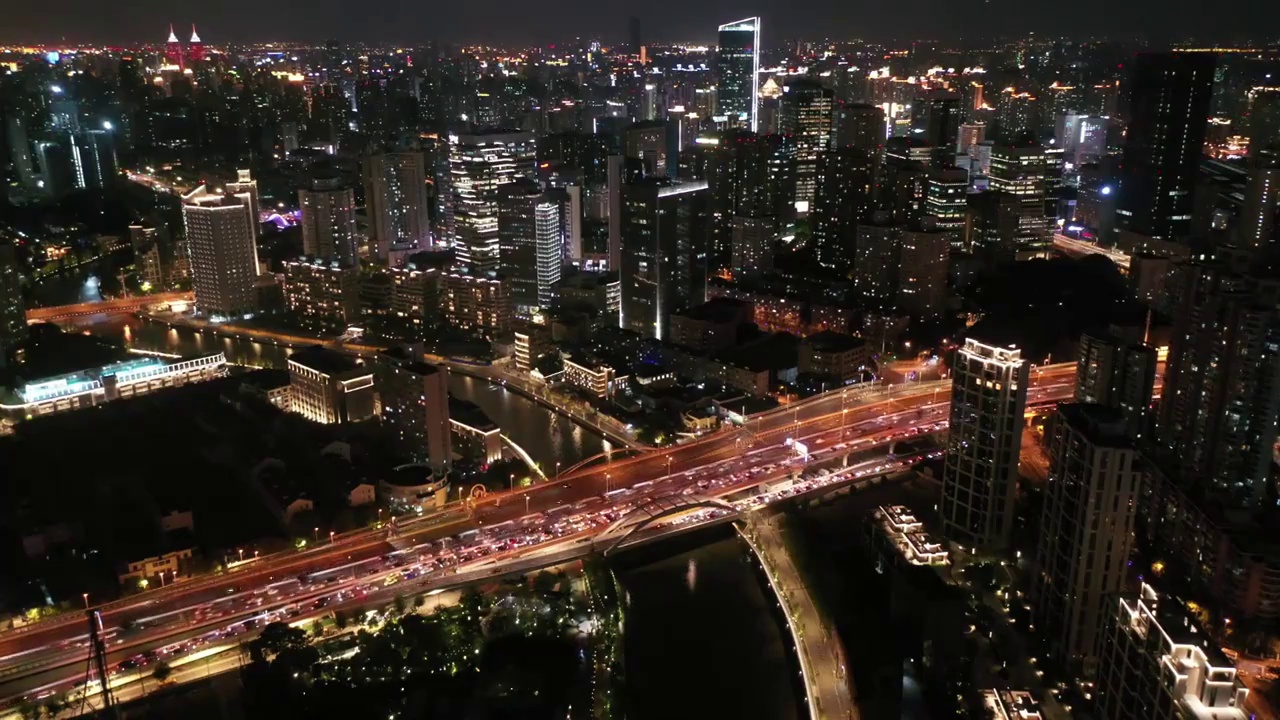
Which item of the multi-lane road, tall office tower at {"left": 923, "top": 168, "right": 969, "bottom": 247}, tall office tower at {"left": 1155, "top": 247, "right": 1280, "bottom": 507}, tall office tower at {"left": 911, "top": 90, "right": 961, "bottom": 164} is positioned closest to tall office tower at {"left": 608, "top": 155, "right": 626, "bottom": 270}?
the multi-lane road

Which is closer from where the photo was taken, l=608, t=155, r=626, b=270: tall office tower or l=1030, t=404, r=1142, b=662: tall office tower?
l=1030, t=404, r=1142, b=662: tall office tower

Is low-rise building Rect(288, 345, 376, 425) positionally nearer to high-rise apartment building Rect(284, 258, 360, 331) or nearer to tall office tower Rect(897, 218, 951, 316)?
high-rise apartment building Rect(284, 258, 360, 331)

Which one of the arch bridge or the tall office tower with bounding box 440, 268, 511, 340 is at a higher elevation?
the tall office tower with bounding box 440, 268, 511, 340

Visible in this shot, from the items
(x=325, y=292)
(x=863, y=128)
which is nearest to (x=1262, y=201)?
(x=863, y=128)

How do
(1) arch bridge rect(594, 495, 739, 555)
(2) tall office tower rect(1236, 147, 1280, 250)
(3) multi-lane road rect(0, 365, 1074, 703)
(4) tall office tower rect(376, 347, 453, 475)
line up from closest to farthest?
(3) multi-lane road rect(0, 365, 1074, 703) < (1) arch bridge rect(594, 495, 739, 555) < (4) tall office tower rect(376, 347, 453, 475) < (2) tall office tower rect(1236, 147, 1280, 250)

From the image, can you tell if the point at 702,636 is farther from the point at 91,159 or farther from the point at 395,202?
the point at 91,159

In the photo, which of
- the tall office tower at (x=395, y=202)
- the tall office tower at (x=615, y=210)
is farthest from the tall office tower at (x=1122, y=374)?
the tall office tower at (x=395, y=202)
